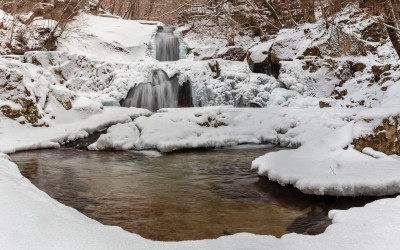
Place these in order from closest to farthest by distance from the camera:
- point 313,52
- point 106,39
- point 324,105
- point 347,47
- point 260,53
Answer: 1. point 324,105
2. point 347,47
3. point 313,52
4. point 260,53
5. point 106,39

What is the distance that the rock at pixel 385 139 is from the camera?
13.5ft

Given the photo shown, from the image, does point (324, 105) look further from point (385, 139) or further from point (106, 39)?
point (106, 39)

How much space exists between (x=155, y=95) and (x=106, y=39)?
6047 mm

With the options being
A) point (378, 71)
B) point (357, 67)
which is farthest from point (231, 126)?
point (357, 67)

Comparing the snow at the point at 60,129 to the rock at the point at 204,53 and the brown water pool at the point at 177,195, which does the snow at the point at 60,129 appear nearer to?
the brown water pool at the point at 177,195

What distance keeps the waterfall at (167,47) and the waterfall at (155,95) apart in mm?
4539

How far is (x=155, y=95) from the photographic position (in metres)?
10.3

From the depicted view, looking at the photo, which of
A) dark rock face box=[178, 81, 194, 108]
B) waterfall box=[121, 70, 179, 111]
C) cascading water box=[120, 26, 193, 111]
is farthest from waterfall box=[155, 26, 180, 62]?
dark rock face box=[178, 81, 194, 108]


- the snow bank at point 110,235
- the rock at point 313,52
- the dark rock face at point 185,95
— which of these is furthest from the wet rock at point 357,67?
the snow bank at point 110,235

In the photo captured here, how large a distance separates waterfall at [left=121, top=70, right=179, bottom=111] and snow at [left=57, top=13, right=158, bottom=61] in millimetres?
3242

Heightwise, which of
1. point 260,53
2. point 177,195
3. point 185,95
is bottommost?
point 177,195

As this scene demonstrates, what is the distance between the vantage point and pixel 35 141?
662 cm

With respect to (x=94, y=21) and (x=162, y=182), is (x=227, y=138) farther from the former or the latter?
(x=94, y=21)

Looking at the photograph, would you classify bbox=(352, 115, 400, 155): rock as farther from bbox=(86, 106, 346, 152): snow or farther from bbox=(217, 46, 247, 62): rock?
bbox=(217, 46, 247, 62): rock
